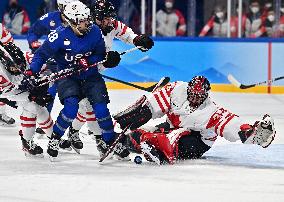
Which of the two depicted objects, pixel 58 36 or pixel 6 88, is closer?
pixel 58 36

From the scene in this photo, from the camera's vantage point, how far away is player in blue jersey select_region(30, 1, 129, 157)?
6074 millimetres

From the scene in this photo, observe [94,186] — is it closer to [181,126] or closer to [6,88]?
[181,126]

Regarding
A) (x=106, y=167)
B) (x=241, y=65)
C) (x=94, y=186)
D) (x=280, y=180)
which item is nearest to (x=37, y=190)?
(x=94, y=186)

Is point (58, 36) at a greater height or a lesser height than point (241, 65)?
greater

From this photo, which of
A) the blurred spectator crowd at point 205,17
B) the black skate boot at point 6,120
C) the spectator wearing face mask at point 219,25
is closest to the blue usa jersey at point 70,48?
the black skate boot at point 6,120

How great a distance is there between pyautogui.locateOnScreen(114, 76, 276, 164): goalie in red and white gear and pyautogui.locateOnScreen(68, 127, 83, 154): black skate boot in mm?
498

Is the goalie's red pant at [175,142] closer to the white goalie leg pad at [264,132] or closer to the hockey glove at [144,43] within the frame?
the white goalie leg pad at [264,132]

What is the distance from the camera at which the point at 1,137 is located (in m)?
7.48

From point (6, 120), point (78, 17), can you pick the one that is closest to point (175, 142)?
point (78, 17)

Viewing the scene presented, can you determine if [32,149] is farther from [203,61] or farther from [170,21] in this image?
[170,21]

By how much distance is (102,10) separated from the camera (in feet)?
21.6

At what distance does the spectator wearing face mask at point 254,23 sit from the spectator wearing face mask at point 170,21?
2.41ft

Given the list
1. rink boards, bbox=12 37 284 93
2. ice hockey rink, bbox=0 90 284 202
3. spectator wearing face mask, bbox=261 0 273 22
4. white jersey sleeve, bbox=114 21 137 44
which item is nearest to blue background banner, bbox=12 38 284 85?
rink boards, bbox=12 37 284 93

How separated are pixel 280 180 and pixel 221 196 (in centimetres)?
66
